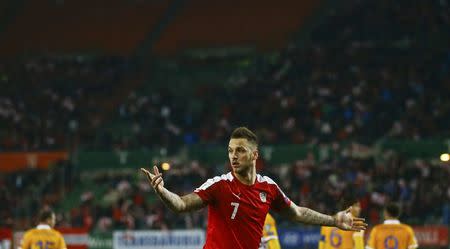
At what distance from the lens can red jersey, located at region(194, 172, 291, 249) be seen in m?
7.34

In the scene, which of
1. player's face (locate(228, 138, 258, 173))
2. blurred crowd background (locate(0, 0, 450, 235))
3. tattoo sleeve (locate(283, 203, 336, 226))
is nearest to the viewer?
player's face (locate(228, 138, 258, 173))

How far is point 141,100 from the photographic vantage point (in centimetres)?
3447

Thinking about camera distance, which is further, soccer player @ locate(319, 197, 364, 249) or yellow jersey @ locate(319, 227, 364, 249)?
yellow jersey @ locate(319, 227, 364, 249)

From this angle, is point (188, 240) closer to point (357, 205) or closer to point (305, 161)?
point (305, 161)

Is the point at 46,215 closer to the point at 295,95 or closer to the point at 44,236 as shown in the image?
the point at 44,236

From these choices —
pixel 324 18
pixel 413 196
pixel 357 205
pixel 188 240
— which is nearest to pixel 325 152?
pixel 413 196

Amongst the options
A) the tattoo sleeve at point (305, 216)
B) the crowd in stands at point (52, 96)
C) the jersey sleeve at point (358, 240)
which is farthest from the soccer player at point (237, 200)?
the crowd in stands at point (52, 96)

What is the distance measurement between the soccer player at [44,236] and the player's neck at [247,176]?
Result: 575 centimetres

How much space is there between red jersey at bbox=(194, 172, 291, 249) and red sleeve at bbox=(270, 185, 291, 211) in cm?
34

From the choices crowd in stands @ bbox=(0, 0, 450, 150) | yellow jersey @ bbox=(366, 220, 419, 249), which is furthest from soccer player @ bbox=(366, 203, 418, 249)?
crowd in stands @ bbox=(0, 0, 450, 150)

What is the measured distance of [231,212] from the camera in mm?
7371

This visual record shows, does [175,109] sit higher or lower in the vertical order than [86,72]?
lower

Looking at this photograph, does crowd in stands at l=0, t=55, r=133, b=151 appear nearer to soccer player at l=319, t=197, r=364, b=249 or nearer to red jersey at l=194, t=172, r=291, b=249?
soccer player at l=319, t=197, r=364, b=249

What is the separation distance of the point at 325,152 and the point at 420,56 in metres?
6.64
